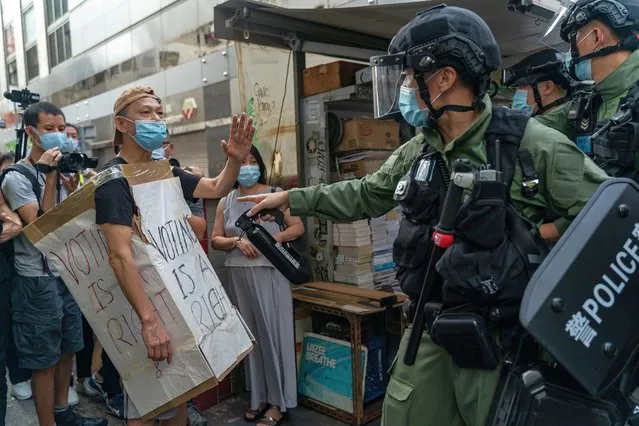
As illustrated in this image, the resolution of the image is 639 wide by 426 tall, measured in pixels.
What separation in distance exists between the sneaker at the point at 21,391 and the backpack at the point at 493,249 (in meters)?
3.84

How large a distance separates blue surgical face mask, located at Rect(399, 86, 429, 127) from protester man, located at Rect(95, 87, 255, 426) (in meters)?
0.94

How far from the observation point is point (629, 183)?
1.34 m

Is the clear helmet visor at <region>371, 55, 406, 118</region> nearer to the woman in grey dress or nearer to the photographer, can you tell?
the woman in grey dress

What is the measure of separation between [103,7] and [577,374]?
471 inches

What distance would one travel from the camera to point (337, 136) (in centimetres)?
423

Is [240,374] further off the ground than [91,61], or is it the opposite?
[91,61]

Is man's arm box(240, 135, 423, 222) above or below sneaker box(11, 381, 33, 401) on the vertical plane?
above

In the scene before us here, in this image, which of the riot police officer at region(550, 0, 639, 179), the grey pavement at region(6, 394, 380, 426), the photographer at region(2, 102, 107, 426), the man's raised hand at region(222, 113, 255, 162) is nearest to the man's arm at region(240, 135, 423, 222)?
the man's raised hand at region(222, 113, 255, 162)

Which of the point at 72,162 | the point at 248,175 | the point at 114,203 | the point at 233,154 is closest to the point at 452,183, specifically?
the point at 233,154

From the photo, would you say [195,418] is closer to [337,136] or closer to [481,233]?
[337,136]

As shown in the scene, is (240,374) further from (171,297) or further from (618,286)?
(618,286)

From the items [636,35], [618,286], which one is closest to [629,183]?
[618,286]

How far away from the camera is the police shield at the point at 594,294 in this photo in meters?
1.24

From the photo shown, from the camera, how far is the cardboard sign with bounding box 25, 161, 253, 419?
7.44 ft
